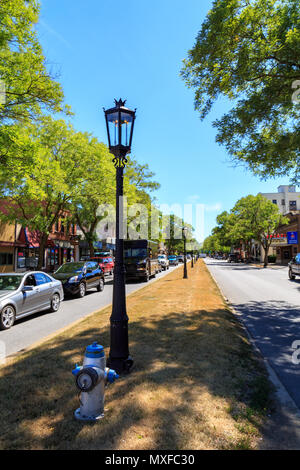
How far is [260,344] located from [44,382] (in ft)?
14.6

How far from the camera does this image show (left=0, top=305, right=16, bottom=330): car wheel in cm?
717

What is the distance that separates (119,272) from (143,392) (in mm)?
1730

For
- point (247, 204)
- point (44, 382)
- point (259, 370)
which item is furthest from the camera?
point (247, 204)

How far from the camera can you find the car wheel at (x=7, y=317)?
23.5 ft

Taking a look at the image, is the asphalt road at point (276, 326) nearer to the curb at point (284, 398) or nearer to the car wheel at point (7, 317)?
the curb at point (284, 398)

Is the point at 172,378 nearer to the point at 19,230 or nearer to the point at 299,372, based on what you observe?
the point at 299,372

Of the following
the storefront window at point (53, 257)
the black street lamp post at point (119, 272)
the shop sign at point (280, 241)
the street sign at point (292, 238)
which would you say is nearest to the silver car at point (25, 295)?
the black street lamp post at point (119, 272)

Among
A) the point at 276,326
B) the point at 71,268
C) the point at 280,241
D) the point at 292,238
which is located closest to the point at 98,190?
the point at 71,268

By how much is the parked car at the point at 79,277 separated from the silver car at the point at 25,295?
2.30m

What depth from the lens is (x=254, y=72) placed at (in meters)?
8.93

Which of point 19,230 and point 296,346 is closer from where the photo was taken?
point 296,346

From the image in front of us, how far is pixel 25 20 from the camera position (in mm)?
10562

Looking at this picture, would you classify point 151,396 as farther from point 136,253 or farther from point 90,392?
point 136,253
